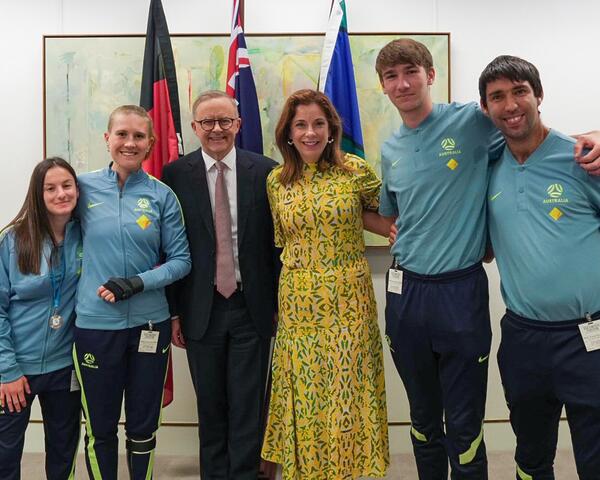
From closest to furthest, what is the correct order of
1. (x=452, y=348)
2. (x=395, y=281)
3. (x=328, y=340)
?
(x=452, y=348) → (x=395, y=281) → (x=328, y=340)

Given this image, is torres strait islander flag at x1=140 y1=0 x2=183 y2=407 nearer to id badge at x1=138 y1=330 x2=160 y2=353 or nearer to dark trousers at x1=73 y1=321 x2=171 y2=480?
dark trousers at x1=73 y1=321 x2=171 y2=480

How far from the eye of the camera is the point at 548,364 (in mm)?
1563

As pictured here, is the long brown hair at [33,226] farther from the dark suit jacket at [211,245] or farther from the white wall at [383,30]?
the white wall at [383,30]

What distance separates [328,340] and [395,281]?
379 millimetres

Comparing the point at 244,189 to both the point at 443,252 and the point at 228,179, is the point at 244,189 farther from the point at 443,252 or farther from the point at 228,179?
the point at 443,252

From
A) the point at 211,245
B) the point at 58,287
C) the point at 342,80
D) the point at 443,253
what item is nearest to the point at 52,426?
the point at 58,287

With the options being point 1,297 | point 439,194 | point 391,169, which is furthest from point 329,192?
point 1,297

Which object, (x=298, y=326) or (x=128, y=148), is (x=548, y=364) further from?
(x=128, y=148)

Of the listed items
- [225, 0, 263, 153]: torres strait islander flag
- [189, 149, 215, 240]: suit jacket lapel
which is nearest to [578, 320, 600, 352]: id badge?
[189, 149, 215, 240]: suit jacket lapel

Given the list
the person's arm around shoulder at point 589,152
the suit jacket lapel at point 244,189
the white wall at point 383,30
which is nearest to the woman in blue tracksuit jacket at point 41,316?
the suit jacket lapel at point 244,189

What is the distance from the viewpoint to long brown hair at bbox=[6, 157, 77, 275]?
6.26 ft

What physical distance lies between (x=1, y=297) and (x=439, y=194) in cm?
169

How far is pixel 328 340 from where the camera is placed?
204cm

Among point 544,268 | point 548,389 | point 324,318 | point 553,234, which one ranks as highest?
point 553,234
